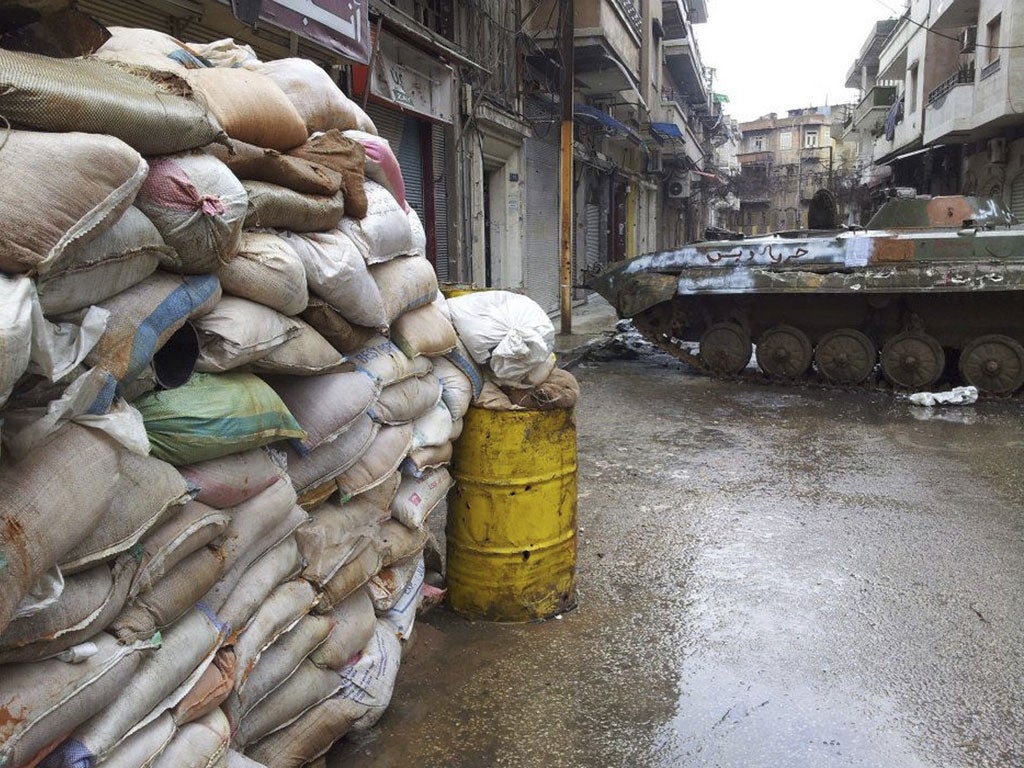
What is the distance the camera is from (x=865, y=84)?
4028 cm

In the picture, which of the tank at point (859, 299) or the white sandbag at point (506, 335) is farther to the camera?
the tank at point (859, 299)

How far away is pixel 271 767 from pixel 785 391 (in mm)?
7630

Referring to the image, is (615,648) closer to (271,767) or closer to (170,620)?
(271,767)

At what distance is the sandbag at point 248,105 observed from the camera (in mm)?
2121

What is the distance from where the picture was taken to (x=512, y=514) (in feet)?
10.6

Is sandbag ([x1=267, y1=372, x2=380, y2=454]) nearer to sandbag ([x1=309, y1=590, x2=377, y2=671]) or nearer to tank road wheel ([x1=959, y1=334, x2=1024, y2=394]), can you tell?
sandbag ([x1=309, y1=590, x2=377, y2=671])

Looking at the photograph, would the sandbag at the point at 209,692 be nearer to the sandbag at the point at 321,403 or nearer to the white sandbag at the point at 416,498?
the sandbag at the point at 321,403

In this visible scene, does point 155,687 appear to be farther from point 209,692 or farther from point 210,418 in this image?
point 210,418

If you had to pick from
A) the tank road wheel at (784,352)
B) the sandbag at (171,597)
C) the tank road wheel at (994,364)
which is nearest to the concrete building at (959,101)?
the tank road wheel at (994,364)

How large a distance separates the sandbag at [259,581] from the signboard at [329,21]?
3892mm

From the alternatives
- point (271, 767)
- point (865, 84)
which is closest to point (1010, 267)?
point (271, 767)

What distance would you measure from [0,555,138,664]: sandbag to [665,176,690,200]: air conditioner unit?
3001cm

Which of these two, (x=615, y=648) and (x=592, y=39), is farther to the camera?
(x=592, y=39)

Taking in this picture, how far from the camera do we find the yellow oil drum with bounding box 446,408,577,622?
3.20m
